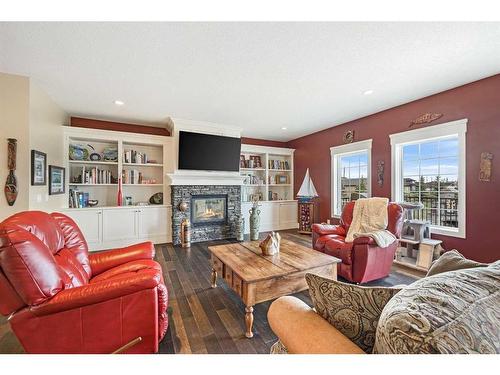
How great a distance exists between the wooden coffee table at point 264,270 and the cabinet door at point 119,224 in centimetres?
255

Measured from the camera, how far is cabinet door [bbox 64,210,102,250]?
12.3ft

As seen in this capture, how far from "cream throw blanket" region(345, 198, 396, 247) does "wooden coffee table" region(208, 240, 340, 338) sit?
31.3 inches

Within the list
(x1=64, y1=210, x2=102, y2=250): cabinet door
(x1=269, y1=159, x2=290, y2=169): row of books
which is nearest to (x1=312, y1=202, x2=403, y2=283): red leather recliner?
(x1=269, y1=159, x2=290, y2=169): row of books

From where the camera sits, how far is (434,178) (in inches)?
129

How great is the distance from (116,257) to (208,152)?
281 centimetres

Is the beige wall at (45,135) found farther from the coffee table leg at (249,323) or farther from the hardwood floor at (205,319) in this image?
the coffee table leg at (249,323)

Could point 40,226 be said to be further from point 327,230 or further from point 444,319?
point 327,230

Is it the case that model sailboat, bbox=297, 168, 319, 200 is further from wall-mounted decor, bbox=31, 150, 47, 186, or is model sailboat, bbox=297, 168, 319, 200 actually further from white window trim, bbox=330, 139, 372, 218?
wall-mounted decor, bbox=31, 150, 47, 186

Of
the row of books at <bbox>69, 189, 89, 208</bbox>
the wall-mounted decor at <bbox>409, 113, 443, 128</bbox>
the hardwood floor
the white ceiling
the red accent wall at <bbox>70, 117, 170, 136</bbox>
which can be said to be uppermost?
the white ceiling

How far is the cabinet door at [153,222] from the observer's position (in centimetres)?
421

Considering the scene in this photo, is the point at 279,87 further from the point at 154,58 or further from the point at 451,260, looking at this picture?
the point at 451,260

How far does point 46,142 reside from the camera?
121 inches

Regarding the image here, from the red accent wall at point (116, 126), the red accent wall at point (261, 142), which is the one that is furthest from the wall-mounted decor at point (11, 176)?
the red accent wall at point (261, 142)
